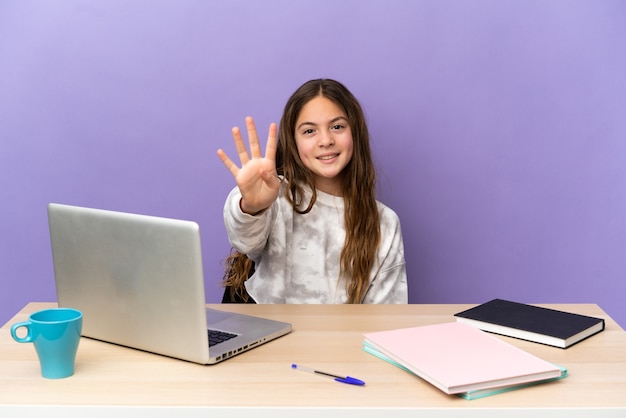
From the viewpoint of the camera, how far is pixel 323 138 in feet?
7.09

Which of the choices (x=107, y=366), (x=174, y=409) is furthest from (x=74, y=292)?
(x=174, y=409)

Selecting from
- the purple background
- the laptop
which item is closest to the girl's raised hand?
the laptop

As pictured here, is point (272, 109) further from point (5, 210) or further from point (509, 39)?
point (5, 210)

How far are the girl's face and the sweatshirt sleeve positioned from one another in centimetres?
26

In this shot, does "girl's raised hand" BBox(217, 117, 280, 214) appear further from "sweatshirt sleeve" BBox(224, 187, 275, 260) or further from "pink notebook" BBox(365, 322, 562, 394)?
"pink notebook" BBox(365, 322, 562, 394)

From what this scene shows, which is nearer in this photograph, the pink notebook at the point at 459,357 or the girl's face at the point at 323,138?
the pink notebook at the point at 459,357

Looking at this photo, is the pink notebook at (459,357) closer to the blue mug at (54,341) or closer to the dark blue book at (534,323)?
the dark blue book at (534,323)

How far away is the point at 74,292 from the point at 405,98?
1458 millimetres

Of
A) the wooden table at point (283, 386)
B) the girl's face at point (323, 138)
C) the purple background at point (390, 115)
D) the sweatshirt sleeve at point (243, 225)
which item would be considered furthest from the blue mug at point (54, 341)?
the purple background at point (390, 115)

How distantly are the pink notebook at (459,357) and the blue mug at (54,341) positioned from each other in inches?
19.8

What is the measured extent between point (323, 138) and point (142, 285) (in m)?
1.00

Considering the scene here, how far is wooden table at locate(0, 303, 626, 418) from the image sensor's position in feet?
3.48

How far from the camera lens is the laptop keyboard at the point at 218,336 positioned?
1.33 meters

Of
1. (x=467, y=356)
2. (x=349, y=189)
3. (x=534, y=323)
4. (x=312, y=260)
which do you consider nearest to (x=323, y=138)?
(x=349, y=189)
